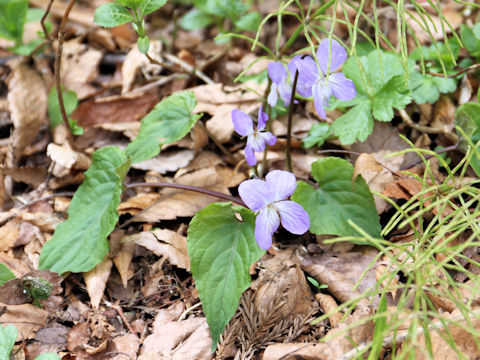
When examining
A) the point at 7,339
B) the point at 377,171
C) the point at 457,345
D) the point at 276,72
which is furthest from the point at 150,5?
the point at 457,345

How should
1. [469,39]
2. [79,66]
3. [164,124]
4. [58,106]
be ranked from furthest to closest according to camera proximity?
[79,66] < [58,106] < [469,39] < [164,124]

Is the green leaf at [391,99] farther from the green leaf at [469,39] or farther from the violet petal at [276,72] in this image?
the green leaf at [469,39]

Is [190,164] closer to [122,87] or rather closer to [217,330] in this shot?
[122,87]

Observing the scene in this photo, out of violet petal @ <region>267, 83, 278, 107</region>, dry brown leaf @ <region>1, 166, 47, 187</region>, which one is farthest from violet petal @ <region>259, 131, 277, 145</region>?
dry brown leaf @ <region>1, 166, 47, 187</region>

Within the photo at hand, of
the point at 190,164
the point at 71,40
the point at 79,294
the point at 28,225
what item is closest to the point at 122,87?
the point at 71,40

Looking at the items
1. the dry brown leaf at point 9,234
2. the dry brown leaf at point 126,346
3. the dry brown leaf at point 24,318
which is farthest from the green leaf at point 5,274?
the dry brown leaf at point 126,346

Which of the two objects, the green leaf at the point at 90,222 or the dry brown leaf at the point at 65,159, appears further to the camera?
the dry brown leaf at the point at 65,159

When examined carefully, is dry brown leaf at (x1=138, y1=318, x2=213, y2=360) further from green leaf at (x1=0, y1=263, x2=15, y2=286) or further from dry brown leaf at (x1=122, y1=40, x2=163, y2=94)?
dry brown leaf at (x1=122, y1=40, x2=163, y2=94)

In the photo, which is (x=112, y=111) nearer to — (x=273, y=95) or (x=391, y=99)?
(x=273, y=95)
